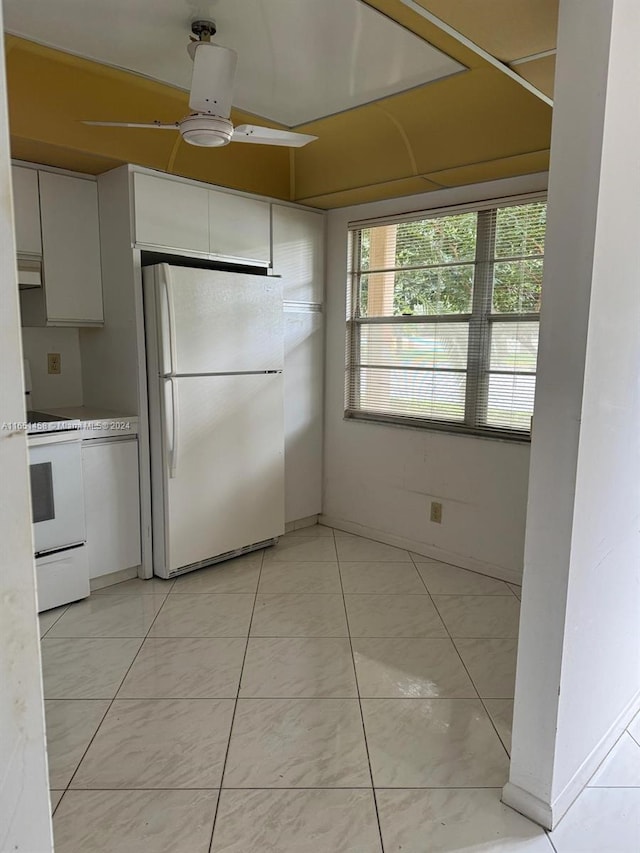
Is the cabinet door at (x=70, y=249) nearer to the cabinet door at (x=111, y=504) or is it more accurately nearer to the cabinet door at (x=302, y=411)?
the cabinet door at (x=111, y=504)

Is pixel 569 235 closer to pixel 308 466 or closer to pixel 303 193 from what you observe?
pixel 303 193

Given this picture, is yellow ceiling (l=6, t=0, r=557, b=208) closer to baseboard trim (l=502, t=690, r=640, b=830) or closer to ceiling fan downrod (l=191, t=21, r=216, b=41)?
ceiling fan downrod (l=191, t=21, r=216, b=41)

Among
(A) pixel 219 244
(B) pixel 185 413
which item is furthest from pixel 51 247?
(B) pixel 185 413

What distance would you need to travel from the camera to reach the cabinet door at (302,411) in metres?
3.77

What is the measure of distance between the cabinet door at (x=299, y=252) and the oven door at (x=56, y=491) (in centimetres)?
165

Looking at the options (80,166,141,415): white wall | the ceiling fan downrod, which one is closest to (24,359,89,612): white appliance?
(80,166,141,415): white wall

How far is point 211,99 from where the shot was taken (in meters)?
2.03

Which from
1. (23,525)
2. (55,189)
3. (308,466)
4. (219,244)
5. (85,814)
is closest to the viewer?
(23,525)

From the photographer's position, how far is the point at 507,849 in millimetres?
1498

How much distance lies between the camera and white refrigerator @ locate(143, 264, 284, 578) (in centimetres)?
294

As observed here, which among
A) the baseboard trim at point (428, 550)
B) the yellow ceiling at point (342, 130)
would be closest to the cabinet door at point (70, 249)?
the yellow ceiling at point (342, 130)

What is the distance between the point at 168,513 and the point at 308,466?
1.21 metres

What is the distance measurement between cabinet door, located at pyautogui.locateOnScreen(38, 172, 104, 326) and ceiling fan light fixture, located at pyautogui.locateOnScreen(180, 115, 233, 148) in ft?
3.78

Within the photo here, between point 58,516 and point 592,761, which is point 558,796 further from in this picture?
point 58,516
